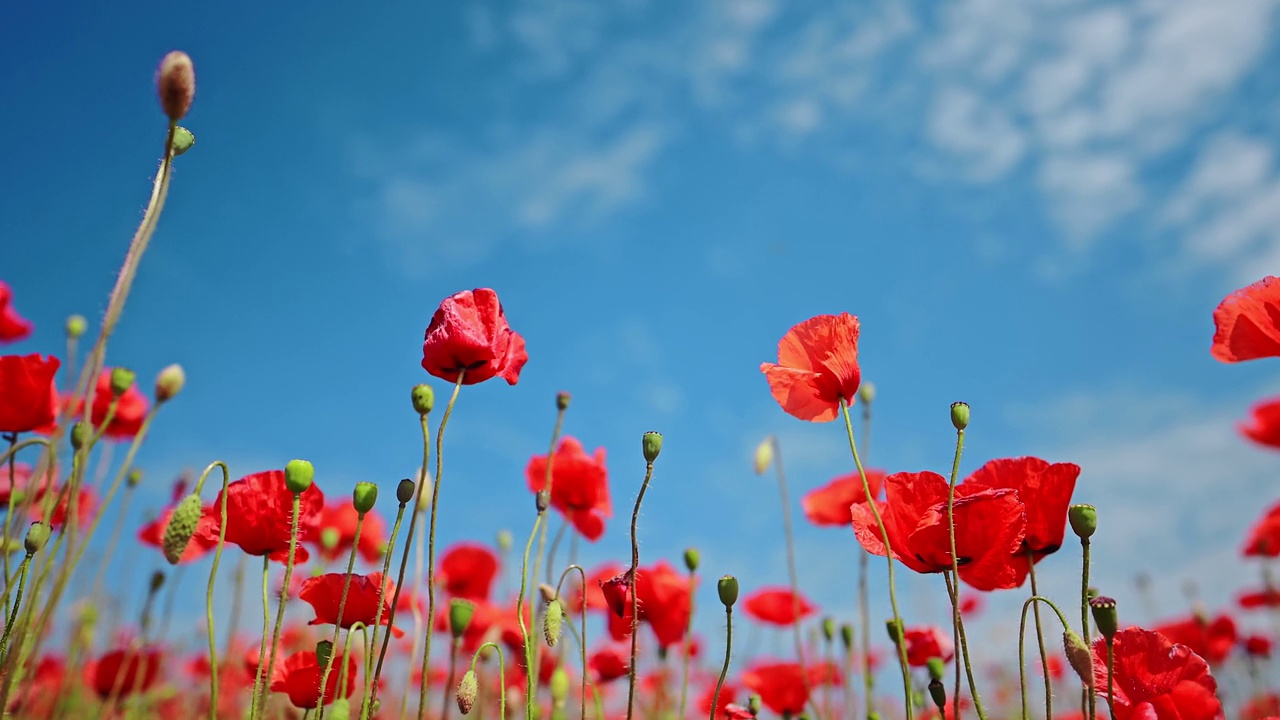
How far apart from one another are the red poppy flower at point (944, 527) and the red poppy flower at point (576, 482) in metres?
1.19

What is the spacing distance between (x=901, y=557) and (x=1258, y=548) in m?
4.34

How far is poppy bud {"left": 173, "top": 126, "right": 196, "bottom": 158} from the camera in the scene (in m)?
1.41

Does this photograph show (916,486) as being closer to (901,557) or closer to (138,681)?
(901,557)

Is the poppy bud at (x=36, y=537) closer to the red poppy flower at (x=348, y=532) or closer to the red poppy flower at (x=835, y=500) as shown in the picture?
the red poppy flower at (x=348, y=532)

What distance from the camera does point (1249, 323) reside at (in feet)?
4.94

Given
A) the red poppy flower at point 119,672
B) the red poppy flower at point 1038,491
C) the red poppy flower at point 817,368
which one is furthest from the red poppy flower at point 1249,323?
the red poppy flower at point 119,672

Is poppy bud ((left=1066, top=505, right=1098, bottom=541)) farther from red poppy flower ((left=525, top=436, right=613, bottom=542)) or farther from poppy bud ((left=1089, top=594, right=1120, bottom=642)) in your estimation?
red poppy flower ((left=525, top=436, right=613, bottom=542))

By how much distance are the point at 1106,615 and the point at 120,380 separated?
199 centimetres

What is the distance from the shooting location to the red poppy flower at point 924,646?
240 centimetres

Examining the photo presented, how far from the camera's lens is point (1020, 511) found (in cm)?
151

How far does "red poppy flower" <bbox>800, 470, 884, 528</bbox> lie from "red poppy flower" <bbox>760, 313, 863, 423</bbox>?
1.26m

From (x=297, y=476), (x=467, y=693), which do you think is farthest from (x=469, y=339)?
(x=467, y=693)

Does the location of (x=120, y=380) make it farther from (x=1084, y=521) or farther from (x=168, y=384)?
(x=1084, y=521)

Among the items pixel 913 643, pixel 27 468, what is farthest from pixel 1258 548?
pixel 27 468
